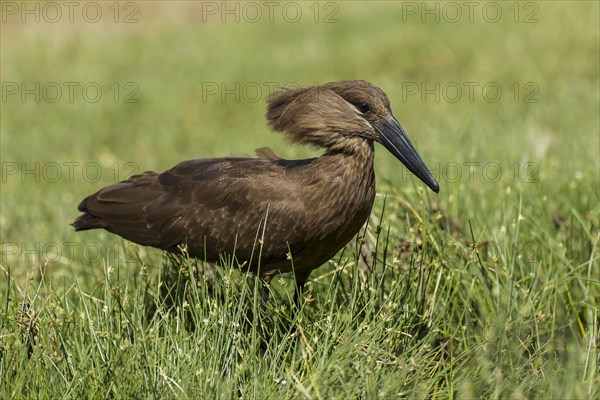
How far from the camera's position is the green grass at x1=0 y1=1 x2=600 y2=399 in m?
3.63

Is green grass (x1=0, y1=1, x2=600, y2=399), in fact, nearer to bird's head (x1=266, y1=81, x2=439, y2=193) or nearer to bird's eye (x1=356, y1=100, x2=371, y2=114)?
bird's head (x1=266, y1=81, x2=439, y2=193)

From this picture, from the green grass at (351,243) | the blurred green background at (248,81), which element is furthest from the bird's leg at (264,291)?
the blurred green background at (248,81)

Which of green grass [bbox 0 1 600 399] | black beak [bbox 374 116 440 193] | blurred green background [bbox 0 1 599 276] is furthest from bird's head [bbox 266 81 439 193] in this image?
blurred green background [bbox 0 1 599 276]

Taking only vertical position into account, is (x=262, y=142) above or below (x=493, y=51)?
below

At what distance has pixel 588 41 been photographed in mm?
10273

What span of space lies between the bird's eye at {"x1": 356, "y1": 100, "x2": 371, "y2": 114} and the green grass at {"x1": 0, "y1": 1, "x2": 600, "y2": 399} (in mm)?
616

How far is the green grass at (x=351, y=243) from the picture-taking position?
3633mm

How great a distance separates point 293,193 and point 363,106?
0.56 meters

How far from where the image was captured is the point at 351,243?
514 centimetres

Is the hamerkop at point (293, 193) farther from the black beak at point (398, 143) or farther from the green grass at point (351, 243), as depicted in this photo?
the green grass at point (351, 243)

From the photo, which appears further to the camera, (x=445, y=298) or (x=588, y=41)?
(x=588, y=41)

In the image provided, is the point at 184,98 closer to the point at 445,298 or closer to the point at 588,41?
the point at 588,41

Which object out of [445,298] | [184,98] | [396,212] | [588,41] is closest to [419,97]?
[588,41]

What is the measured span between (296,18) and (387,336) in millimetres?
9269
